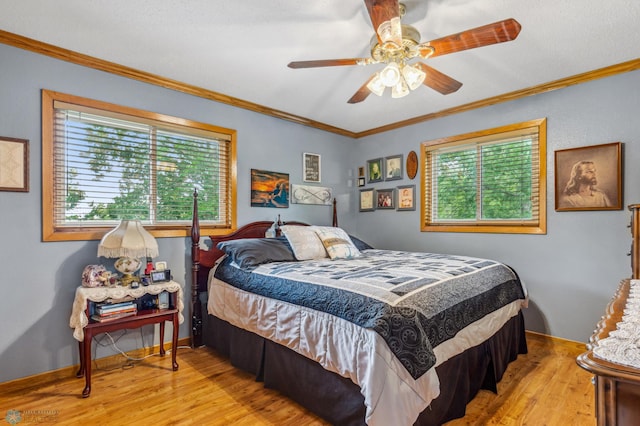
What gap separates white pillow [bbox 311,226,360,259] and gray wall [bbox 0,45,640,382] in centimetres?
84

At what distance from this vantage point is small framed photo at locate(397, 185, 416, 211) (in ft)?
13.5

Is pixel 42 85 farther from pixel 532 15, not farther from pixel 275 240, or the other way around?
pixel 532 15

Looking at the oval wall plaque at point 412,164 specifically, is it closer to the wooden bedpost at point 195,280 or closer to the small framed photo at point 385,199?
the small framed photo at point 385,199

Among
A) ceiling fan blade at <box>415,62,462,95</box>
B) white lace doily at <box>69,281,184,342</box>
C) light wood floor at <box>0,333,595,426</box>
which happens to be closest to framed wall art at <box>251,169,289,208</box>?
white lace doily at <box>69,281,184,342</box>

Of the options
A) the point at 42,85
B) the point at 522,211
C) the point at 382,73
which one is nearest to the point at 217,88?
the point at 42,85

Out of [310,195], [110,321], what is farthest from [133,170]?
[310,195]

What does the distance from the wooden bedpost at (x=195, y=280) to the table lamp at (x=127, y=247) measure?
51 cm

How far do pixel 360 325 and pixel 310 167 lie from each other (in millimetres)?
2918

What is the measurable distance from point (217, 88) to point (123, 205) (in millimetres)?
1393

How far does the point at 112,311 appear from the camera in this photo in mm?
2320

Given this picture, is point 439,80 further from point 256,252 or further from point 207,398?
point 207,398

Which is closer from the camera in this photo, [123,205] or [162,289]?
[162,289]

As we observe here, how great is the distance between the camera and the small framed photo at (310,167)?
4184 millimetres

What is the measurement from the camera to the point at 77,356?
2523 millimetres
